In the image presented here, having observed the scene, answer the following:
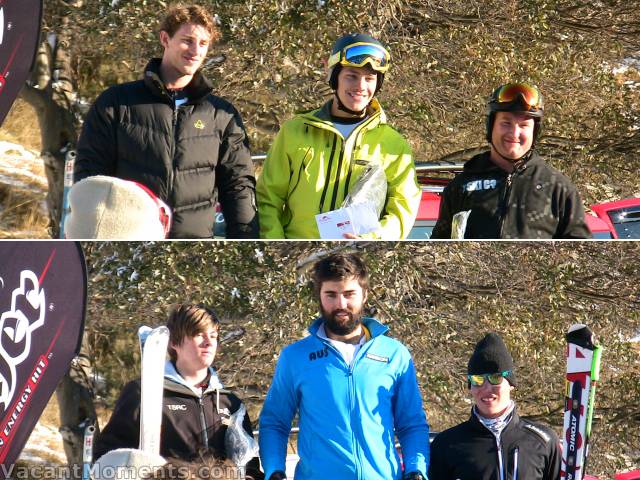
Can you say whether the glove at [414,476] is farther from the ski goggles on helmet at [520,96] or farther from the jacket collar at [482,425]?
the ski goggles on helmet at [520,96]

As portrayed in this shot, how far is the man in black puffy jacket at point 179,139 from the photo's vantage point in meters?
4.28

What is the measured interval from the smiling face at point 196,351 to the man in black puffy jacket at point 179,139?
1.78 feet

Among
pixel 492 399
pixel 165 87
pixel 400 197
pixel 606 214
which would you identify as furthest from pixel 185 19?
pixel 606 214

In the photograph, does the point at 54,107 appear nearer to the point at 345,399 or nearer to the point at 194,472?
the point at 345,399

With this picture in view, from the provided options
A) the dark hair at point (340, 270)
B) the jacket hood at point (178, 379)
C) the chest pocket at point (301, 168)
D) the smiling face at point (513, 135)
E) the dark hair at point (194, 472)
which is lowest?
the dark hair at point (194, 472)

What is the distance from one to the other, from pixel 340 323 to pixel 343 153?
2.44ft

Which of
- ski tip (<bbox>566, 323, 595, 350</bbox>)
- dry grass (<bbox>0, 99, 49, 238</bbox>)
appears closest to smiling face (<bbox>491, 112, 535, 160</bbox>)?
ski tip (<bbox>566, 323, 595, 350</bbox>)

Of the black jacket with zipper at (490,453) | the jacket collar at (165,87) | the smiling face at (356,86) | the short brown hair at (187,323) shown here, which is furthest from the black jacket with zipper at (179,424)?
the smiling face at (356,86)

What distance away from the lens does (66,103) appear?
8914mm

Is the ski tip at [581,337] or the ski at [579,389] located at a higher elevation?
the ski tip at [581,337]

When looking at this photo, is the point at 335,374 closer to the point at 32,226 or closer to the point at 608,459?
the point at 608,459

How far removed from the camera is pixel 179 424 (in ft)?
12.9

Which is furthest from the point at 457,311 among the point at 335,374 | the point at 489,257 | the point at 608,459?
the point at 335,374

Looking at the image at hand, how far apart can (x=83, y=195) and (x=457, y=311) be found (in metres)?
4.25
